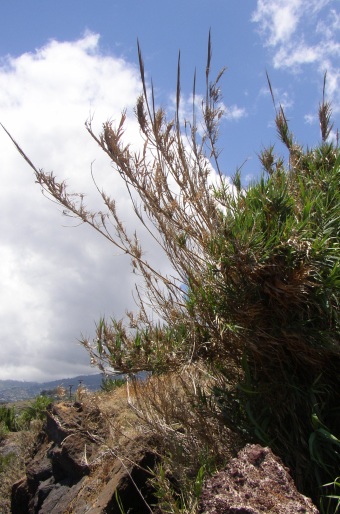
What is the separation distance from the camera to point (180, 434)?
4.62m

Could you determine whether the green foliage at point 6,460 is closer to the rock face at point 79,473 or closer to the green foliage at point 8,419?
the rock face at point 79,473

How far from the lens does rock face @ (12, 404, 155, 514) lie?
5.10 m

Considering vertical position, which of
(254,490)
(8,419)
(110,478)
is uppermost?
(8,419)

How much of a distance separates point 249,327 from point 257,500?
1778 mm

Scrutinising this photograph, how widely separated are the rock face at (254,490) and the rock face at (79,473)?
2.30 meters

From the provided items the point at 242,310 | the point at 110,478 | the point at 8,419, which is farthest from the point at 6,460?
the point at 242,310

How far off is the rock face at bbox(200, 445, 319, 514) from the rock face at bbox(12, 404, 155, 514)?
230 centimetres

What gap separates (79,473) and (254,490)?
4667 mm

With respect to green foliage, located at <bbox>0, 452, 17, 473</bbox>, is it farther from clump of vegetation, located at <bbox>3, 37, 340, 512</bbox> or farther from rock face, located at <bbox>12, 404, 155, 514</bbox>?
clump of vegetation, located at <bbox>3, 37, 340, 512</bbox>

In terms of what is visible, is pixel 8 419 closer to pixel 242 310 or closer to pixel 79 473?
pixel 79 473

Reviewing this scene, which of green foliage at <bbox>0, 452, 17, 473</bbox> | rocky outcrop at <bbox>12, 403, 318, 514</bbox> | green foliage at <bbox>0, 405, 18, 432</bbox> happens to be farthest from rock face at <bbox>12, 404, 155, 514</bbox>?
green foliage at <bbox>0, 405, 18, 432</bbox>

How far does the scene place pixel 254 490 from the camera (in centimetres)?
251

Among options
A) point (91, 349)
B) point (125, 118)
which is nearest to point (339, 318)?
point (91, 349)

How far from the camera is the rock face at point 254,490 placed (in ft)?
7.80
